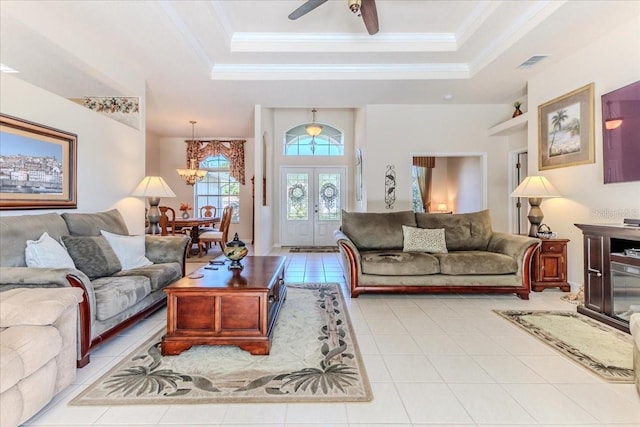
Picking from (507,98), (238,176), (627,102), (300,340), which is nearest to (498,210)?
(507,98)

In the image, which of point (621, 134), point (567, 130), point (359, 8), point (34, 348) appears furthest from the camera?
point (567, 130)

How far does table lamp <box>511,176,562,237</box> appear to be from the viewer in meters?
4.04

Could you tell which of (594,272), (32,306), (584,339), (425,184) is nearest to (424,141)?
(425,184)

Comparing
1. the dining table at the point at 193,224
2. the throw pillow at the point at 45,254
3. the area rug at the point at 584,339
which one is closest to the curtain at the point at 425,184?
the dining table at the point at 193,224

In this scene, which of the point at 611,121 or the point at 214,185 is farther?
the point at 214,185

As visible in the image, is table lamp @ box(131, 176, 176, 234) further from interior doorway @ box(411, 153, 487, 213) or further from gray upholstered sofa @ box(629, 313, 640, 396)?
interior doorway @ box(411, 153, 487, 213)

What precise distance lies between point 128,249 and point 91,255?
0.45 metres

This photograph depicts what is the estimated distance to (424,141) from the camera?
6.10 metres

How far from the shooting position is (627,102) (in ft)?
10.2

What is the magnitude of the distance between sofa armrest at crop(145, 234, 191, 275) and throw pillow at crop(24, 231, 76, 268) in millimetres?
1006

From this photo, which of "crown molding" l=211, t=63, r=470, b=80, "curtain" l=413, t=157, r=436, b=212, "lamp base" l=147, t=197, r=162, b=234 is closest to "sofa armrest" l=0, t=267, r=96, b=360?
"lamp base" l=147, t=197, r=162, b=234

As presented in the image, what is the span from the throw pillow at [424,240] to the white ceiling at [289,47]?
2203mm

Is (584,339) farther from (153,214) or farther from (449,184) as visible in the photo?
(449,184)

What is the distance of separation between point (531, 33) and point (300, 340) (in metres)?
3.82
